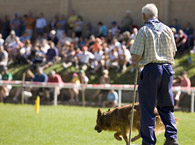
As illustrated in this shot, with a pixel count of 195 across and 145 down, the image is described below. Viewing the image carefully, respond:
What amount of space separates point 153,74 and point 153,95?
33cm

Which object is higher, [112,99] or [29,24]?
[29,24]

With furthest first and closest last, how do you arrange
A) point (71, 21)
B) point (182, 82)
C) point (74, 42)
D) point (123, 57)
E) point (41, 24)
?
point (41, 24) < point (71, 21) < point (74, 42) < point (123, 57) < point (182, 82)

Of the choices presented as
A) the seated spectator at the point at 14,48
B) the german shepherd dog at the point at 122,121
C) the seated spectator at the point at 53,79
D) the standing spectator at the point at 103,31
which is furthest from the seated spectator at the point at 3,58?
the german shepherd dog at the point at 122,121

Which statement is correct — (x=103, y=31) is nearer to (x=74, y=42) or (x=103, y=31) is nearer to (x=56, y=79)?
(x=74, y=42)

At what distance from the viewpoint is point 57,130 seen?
1066cm

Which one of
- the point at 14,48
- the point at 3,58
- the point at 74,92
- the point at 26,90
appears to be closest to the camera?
the point at 74,92

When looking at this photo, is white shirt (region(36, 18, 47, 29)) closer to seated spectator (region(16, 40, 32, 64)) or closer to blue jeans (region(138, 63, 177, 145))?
seated spectator (region(16, 40, 32, 64))

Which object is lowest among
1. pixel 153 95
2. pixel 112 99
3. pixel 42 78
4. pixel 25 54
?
pixel 112 99

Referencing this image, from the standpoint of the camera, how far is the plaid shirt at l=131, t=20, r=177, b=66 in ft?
21.9

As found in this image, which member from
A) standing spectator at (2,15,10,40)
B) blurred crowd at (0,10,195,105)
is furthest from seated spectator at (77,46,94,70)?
standing spectator at (2,15,10,40)

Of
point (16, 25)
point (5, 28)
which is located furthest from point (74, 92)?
point (5, 28)

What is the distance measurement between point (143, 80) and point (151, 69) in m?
0.22

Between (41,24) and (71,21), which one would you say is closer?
(71,21)

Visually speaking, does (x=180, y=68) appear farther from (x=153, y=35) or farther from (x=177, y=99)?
(x=153, y=35)
